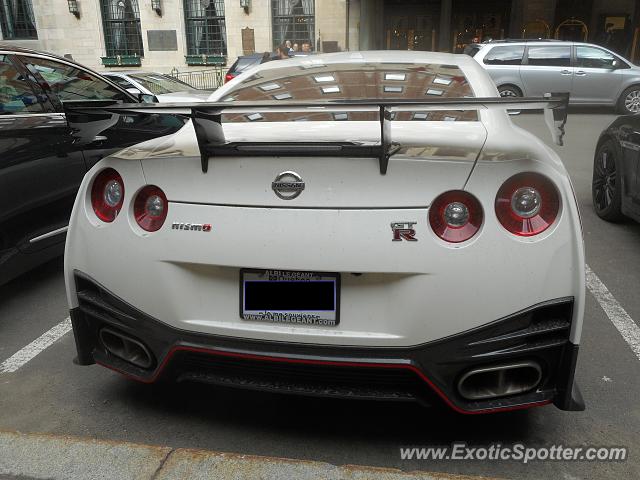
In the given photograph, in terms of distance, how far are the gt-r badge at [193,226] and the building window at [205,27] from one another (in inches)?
894

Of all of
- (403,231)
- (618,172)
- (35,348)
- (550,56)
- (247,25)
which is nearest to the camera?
(403,231)

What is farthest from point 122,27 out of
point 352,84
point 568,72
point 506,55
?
point 352,84

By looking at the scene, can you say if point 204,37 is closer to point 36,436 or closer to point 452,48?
point 452,48

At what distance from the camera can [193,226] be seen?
79.4 inches

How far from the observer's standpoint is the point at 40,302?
3896mm

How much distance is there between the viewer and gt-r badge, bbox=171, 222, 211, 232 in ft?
6.57

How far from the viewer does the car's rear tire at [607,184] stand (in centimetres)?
504

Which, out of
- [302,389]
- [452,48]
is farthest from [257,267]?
[452,48]

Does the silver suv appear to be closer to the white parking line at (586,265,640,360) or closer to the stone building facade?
the stone building facade

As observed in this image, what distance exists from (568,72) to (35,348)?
13380mm

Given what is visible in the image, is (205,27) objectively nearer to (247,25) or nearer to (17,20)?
(247,25)

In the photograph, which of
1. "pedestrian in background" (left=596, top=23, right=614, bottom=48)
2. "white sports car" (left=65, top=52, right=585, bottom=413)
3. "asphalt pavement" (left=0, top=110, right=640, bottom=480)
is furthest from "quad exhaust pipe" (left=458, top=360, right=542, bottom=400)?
"pedestrian in background" (left=596, top=23, right=614, bottom=48)

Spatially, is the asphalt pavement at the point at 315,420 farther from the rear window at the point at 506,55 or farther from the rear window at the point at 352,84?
the rear window at the point at 506,55

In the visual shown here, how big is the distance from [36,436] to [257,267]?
1222 mm
